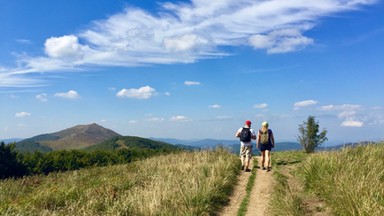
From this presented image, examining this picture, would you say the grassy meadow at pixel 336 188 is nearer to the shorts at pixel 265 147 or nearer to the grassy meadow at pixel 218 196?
the grassy meadow at pixel 218 196

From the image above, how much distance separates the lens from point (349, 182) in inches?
360

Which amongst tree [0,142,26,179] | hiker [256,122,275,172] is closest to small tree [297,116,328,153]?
hiker [256,122,275,172]

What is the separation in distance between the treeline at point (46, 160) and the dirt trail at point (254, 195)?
81.5ft

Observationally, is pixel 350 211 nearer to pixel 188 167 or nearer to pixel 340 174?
pixel 340 174

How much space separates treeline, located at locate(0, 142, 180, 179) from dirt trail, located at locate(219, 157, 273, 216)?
81.5 ft

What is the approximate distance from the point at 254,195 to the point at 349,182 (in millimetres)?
4281

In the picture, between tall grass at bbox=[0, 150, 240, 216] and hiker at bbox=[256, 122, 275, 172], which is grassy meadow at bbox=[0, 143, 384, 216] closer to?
tall grass at bbox=[0, 150, 240, 216]

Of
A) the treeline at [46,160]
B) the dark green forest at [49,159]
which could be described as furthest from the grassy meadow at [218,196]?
the treeline at [46,160]

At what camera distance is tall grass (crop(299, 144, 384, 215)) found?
7832 millimetres

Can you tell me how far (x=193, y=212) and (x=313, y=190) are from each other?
4277 millimetres

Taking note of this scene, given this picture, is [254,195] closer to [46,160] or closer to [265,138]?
[265,138]

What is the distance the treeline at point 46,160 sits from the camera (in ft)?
147

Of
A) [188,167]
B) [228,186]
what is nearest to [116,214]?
[228,186]

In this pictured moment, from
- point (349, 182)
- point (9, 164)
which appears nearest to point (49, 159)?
point (9, 164)
